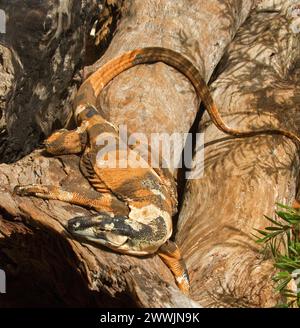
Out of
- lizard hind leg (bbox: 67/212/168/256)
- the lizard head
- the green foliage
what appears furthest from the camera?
the lizard head

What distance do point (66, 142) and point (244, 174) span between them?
118 cm

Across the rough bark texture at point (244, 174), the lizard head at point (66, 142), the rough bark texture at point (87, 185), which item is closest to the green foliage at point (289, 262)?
the rough bark texture at point (244, 174)

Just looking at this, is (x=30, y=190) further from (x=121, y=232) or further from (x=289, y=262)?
(x=289, y=262)

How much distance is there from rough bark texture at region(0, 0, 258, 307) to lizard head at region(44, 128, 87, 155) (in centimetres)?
7

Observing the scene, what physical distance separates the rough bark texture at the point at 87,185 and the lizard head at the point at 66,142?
0.22 feet

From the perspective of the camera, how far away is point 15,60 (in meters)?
3.47

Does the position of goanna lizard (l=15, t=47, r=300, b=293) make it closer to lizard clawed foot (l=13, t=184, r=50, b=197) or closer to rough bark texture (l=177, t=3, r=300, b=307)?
lizard clawed foot (l=13, t=184, r=50, b=197)

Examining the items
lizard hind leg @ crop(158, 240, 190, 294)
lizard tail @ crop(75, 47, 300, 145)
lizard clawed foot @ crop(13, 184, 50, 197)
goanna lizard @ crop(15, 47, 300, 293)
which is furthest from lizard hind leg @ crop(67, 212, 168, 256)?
lizard tail @ crop(75, 47, 300, 145)

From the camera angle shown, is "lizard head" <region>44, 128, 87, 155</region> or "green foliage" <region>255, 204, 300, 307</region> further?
"lizard head" <region>44, 128, 87, 155</region>

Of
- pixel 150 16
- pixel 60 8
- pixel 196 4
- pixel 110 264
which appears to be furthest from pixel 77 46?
pixel 110 264

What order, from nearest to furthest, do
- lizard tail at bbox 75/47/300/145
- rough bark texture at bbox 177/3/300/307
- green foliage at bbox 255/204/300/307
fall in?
green foliage at bbox 255/204/300/307 → rough bark texture at bbox 177/3/300/307 → lizard tail at bbox 75/47/300/145

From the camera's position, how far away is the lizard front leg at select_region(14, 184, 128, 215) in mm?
3162

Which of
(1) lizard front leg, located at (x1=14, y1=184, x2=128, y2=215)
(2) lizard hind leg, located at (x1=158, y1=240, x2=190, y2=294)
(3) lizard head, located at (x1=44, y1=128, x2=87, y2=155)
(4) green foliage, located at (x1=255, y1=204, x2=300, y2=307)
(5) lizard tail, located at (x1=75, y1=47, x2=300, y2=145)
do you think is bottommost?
(2) lizard hind leg, located at (x1=158, y1=240, x2=190, y2=294)

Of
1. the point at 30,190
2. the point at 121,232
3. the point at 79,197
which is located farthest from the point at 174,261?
the point at 30,190
